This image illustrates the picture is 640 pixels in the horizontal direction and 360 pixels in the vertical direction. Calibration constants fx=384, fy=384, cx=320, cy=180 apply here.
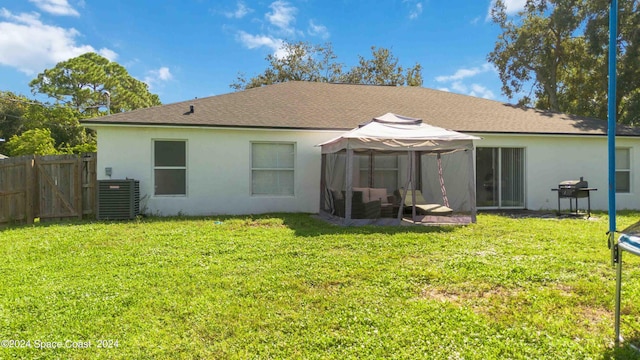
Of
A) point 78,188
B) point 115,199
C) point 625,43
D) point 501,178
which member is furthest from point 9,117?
point 625,43

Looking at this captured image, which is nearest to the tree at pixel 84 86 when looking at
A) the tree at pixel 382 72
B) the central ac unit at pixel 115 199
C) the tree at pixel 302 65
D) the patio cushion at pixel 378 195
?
the tree at pixel 302 65

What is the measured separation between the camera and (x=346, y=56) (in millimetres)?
31953

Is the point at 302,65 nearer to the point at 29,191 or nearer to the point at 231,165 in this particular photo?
the point at 231,165

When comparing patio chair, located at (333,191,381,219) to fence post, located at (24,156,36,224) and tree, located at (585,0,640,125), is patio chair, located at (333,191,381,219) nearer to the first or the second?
fence post, located at (24,156,36,224)

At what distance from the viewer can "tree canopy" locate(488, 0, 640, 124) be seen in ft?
65.3

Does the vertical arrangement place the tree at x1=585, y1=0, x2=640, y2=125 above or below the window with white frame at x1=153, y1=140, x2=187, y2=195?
above

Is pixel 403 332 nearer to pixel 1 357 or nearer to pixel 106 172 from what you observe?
pixel 1 357

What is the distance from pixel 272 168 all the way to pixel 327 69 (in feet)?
73.7

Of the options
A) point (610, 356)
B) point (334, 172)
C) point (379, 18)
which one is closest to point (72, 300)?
point (610, 356)

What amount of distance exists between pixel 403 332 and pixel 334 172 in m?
7.83

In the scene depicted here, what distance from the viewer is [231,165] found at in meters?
11.1

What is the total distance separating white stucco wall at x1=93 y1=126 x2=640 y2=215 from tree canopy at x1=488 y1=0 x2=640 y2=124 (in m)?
11.0

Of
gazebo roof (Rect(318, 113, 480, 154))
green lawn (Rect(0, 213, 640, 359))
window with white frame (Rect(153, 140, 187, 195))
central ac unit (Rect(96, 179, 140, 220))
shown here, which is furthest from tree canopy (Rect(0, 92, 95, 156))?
green lawn (Rect(0, 213, 640, 359))

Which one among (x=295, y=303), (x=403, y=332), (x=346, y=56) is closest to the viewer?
(x=403, y=332)
